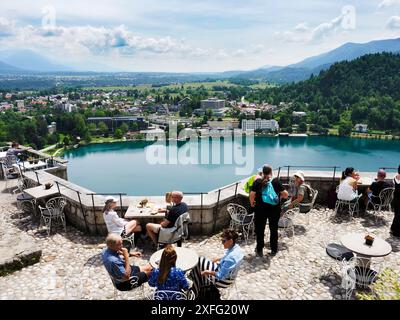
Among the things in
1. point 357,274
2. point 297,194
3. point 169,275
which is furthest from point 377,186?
point 169,275

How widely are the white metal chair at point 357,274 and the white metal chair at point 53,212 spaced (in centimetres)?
538

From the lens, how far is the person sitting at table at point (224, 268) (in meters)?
4.11

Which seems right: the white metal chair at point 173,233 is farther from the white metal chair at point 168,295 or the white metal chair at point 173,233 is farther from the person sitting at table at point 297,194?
the person sitting at table at point 297,194

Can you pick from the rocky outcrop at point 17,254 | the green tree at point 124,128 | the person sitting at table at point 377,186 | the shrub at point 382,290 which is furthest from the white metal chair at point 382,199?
the green tree at point 124,128

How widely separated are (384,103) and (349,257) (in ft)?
368

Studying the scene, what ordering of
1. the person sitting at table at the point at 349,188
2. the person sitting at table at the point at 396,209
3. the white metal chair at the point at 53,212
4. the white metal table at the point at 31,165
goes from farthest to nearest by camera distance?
the white metal table at the point at 31,165, the person sitting at table at the point at 349,188, the white metal chair at the point at 53,212, the person sitting at table at the point at 396,209

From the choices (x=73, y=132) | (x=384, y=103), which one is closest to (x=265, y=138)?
(x=384, y=103)

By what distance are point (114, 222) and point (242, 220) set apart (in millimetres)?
2366

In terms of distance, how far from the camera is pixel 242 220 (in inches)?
251

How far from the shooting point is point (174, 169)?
224 feet

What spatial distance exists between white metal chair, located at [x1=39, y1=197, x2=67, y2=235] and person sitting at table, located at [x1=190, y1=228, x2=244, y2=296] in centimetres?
385

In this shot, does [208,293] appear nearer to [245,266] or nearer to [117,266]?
[117,266]
